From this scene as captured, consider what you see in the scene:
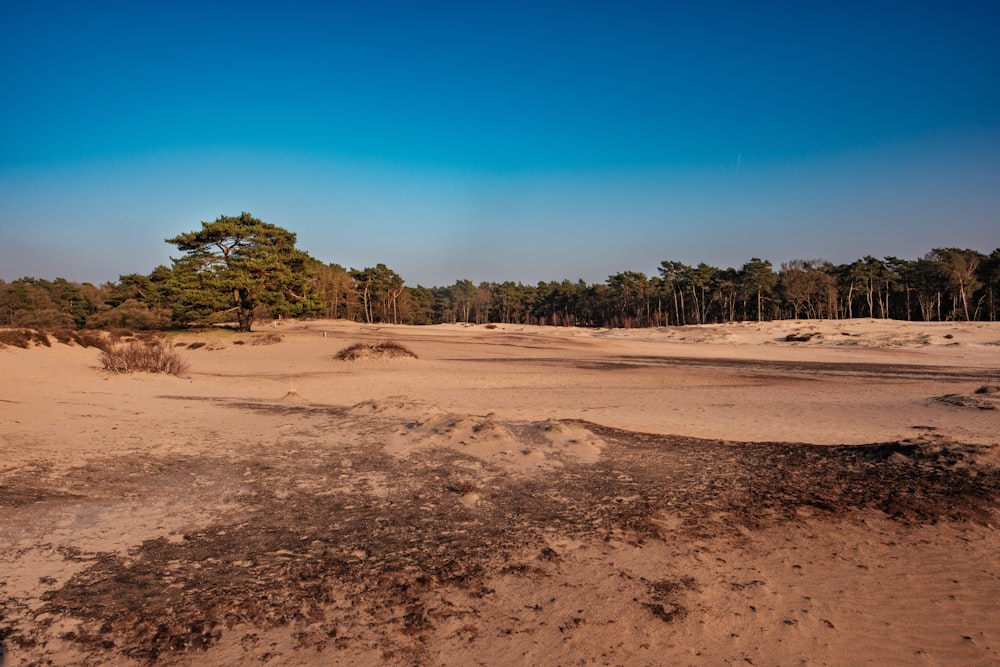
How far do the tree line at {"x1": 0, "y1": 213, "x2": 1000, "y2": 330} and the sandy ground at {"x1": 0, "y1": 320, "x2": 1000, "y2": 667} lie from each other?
79.9 feet

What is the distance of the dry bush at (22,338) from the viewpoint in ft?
57.8

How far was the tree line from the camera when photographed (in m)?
34.8

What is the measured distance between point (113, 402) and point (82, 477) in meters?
5.19

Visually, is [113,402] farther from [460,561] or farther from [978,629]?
[978,629]

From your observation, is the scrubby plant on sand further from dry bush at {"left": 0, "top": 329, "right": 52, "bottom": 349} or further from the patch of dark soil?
the patch of dark soil

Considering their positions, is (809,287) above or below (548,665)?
above

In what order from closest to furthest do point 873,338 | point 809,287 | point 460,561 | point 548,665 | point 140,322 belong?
1. point 548,665
2. point 460,561
3. point 873,338
4. point 140,322
5. point 809,287

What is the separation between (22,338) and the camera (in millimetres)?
18203

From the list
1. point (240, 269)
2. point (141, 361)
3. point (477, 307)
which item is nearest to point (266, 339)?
point (240, 269)

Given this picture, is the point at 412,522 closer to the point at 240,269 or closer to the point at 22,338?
the point at 22,338

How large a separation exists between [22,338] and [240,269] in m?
16.4

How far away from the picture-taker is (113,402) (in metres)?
9.98

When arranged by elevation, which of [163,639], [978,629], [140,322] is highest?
[140,322]

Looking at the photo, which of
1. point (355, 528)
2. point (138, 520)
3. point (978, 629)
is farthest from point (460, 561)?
point (978, 629)
